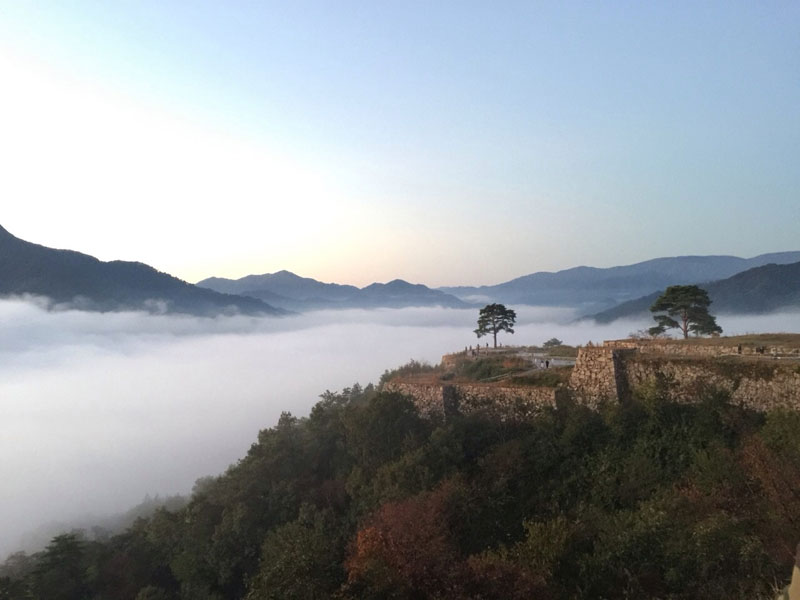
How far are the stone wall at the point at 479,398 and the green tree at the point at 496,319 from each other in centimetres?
1224

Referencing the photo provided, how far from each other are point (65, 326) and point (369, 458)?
19011cm

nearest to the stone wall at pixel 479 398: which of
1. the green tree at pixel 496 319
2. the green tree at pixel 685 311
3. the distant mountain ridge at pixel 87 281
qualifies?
the green tree at pixel 496 319

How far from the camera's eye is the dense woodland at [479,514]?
8.85 metres

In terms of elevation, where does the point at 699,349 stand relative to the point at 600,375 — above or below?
above

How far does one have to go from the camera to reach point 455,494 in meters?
13.1

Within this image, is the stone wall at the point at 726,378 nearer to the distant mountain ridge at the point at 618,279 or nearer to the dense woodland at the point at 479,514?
the dense woodland at the point at 479,514

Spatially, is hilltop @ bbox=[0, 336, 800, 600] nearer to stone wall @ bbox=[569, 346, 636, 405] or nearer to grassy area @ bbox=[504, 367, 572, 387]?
stone wall @ bbox=[569, 346, 636, 405]

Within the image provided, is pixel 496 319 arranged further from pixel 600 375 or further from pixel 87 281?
pixel 87 281

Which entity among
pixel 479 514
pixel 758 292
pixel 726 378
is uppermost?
pixel 758 292

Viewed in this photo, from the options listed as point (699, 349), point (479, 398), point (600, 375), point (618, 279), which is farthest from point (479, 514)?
point (618, 279)

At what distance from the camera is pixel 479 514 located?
43.0ft

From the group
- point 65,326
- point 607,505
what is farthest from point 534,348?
point 65,326

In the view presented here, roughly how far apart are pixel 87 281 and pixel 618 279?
552ft

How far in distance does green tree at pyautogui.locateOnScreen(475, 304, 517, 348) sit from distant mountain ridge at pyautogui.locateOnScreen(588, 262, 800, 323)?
40.7 m
